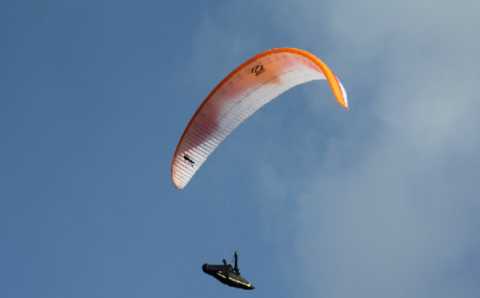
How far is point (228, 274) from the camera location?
163 ft

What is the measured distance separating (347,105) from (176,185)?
1241 centimetres

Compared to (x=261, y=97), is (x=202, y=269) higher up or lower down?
lower down

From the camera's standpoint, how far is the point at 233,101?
51.5m

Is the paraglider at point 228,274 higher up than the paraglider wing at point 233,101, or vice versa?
the paraglider wing at point 233,101

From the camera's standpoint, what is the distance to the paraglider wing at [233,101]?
49.3m

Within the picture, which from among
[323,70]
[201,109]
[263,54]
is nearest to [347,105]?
[323,70]

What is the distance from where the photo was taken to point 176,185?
170ft

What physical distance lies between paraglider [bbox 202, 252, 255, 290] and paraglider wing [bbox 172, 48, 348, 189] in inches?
178

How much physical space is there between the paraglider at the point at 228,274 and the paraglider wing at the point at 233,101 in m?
4.52

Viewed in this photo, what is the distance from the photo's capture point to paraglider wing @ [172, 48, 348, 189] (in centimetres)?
4934

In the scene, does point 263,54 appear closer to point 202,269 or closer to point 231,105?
point 231,105

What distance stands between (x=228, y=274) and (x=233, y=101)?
8.39 m

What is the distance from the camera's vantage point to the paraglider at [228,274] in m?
49.7

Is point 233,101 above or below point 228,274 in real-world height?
above
